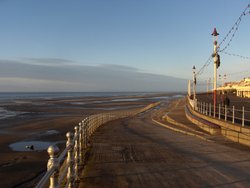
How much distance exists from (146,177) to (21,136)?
19.0m

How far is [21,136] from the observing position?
974 inches

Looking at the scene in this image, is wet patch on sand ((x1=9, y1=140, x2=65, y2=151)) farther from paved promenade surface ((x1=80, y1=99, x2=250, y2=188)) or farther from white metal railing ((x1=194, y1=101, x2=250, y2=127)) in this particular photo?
white metal railing ((x1=194, y1=101, x2=250, y2=127))

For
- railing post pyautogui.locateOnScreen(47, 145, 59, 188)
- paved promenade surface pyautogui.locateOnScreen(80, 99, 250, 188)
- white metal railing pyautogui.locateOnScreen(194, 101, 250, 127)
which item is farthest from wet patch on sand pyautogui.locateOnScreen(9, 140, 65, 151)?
railing post pyautogui.locateOnScreen(47, 145, 59, 188)

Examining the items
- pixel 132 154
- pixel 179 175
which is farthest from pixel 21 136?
pixel 179 175

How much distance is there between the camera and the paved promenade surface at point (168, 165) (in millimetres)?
7395

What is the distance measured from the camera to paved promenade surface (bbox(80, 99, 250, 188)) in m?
7.39

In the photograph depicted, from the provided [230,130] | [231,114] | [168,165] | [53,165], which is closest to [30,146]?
[230,130]

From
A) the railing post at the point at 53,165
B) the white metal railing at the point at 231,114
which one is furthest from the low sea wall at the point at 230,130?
the railing post at the point at 53,165

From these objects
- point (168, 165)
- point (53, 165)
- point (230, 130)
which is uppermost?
point (53, 165)

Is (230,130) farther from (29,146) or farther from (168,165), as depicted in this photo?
(29,146)

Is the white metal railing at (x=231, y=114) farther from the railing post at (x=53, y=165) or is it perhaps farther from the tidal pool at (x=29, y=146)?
the railing post at (x=53, y=165)

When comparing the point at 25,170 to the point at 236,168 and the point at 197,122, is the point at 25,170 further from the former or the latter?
the point at 197,122

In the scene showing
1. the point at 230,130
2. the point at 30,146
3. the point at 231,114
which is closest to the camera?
the point at 230,130

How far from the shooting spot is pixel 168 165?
916cm
